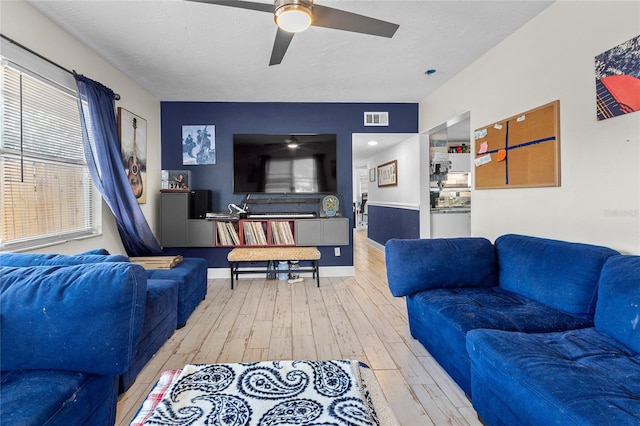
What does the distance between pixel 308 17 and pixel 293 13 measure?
0.30ft

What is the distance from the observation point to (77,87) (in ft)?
8.53

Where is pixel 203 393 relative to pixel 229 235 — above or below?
below

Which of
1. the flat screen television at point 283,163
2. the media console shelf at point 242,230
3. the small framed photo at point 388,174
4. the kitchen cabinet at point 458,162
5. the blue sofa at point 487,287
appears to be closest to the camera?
the blue sofa at point 487,287

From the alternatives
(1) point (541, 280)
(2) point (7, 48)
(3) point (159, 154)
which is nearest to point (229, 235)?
(3) point (159, 154)

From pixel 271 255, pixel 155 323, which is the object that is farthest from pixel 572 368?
pixel 271 255

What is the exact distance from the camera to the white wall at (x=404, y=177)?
478cm

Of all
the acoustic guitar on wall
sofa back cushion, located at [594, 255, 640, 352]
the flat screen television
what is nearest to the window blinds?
the acoustic guitar on wall

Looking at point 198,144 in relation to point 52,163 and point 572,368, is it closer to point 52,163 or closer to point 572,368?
point 52,163

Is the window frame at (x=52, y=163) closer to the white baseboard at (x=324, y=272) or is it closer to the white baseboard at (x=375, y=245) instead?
the white baseboard at (x=324, y=272)

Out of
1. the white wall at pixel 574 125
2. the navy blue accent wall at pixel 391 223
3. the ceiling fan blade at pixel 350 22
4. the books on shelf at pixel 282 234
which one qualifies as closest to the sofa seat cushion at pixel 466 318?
the white wall at pixel 574 125

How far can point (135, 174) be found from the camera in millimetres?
3531

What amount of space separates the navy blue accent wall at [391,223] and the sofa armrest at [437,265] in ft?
7.80

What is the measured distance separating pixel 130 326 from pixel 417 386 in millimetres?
1539

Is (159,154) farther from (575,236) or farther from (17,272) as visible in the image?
(575,236)
